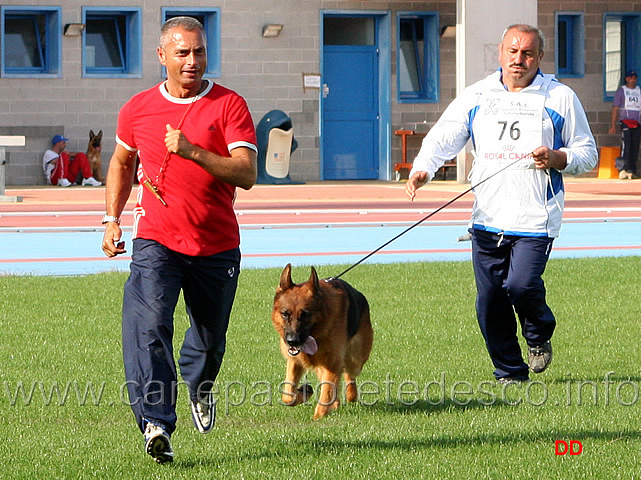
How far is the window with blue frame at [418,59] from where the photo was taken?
3011 centimetres

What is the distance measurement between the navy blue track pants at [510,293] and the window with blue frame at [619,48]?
83.2 feet

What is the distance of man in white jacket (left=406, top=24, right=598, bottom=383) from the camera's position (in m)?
6.88

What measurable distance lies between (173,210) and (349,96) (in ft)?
82.3

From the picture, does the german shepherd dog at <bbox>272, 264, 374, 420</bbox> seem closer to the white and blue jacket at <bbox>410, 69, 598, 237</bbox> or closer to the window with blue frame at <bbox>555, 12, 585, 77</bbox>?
the white and blue jacket at <bbox>410, 69, 598, 237</bbox>

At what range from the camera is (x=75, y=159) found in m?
27.2

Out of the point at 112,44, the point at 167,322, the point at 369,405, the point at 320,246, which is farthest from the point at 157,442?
the point at 112,44

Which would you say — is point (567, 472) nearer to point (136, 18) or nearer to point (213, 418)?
point (213, 418)

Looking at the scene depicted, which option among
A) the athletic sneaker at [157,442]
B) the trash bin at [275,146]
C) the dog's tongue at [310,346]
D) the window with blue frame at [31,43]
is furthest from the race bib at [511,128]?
the window with blue frame at [31,43]

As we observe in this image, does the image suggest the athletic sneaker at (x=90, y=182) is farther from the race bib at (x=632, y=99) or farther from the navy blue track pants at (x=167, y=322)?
the navy blue track pants at (x=167, y=322)

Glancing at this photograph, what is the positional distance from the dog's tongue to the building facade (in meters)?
21.7

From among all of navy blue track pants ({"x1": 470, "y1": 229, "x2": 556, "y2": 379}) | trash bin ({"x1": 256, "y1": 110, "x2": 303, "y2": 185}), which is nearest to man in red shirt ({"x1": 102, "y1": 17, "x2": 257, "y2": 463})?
navy blue track pants ({"x1": 470, "y1": 229, "x2": 556, "y2": 379})

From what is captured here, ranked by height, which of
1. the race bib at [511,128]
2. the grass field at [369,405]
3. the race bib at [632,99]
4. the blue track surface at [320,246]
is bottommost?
the grass field at [369,405]

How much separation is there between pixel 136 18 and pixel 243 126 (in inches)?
927

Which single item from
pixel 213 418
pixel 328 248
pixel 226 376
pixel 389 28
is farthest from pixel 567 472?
pixel 389 28
